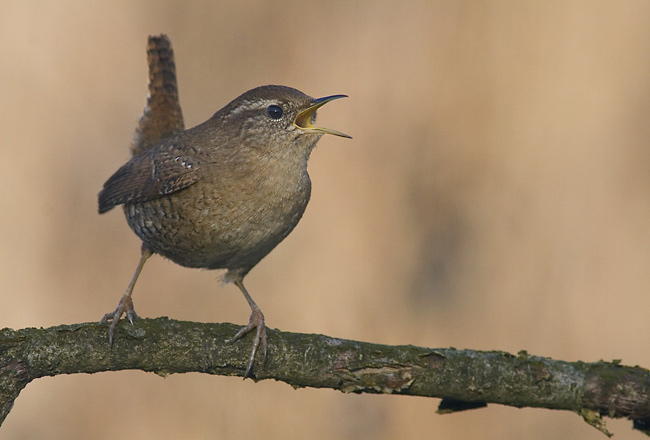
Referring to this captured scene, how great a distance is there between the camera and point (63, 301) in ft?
15.9

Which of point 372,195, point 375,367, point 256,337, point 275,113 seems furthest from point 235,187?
point 372,195

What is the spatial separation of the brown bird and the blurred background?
6.14ft

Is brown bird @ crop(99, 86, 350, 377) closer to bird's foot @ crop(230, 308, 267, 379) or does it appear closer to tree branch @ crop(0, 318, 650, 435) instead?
bird's foot @ crop(230, 308, 267, 379)

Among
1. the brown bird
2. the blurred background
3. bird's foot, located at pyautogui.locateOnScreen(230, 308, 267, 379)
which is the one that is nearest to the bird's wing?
the brown bird

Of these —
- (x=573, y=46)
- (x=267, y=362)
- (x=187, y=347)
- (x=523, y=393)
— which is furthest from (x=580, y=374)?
(x=573, y=46)

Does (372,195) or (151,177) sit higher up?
(151,177)

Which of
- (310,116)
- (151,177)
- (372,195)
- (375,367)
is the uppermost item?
(310,116)

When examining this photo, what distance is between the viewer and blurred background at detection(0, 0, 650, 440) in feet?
16.0

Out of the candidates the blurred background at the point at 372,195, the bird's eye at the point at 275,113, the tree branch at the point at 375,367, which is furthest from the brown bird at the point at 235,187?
the blurred background at the point at 372,195

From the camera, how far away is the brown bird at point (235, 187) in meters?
2.80

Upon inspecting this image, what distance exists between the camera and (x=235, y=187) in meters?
2.81

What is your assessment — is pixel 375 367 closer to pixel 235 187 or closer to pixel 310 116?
pixel 235 187

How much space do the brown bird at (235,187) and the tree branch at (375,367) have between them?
24 cm

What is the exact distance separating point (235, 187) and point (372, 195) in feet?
7.69
